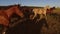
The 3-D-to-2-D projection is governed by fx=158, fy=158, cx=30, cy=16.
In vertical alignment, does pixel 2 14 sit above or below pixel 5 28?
above

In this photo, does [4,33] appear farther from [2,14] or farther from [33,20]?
[33,20]

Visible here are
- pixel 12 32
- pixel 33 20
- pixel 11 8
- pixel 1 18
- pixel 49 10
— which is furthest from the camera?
pixel 49 10

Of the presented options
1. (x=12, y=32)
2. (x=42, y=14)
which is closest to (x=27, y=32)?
(x=12, y=32)

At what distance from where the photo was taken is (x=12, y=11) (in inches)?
280

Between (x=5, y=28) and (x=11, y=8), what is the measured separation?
0.97 m

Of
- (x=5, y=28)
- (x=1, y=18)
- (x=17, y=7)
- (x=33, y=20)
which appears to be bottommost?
(x=33, y=20)

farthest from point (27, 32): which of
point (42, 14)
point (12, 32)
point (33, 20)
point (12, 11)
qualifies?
point (42, 14)

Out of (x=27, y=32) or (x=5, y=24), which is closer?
(x=5, y=24)

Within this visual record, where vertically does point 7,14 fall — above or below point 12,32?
above

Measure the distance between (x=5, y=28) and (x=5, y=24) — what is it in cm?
A: 18

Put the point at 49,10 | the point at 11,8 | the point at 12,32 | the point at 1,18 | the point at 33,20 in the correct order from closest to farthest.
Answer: the point at 1,18, the point at 11,8, the point at 12,32, the point at 33,20, the point at 49,10

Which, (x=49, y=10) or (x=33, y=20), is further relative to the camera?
(x=49, y=10)

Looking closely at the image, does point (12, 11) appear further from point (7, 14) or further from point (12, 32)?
point (12, 32)

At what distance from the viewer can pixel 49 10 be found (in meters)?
14.6
